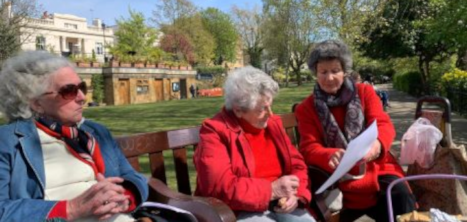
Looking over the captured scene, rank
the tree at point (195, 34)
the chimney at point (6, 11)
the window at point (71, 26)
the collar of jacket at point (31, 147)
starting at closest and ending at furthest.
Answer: the collar of jacket at point (31, 147) → the chimney at point (6, 11) → the tree at point (195, 34) → the window at point (71, 26)

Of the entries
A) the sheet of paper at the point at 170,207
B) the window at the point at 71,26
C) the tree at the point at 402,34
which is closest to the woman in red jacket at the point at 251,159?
the sheet of paper at the point at 170,207

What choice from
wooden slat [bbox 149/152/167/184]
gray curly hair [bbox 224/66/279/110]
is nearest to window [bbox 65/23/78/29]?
wooden slat [bbox 149/152/167/184]

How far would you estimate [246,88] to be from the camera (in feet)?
9.45

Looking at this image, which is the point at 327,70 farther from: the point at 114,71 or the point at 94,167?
the point at 114,71

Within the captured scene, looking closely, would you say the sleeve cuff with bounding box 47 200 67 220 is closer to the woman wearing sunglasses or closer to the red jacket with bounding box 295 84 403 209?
the woman wearing sunglasses

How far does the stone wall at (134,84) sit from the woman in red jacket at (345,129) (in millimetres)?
38022

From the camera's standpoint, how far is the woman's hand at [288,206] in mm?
2789

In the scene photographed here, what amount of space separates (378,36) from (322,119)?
69.1 ft

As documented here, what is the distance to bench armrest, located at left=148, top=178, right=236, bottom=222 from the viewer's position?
2301 mm

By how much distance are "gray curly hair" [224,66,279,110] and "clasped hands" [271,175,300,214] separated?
500mm

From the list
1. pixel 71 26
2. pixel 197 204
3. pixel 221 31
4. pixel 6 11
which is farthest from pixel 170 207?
pixel 71 26

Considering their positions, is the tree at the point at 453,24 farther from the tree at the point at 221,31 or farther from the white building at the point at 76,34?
the white building at the point at 76,34

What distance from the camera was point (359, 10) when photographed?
17.8 m

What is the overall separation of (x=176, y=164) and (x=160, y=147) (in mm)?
214
